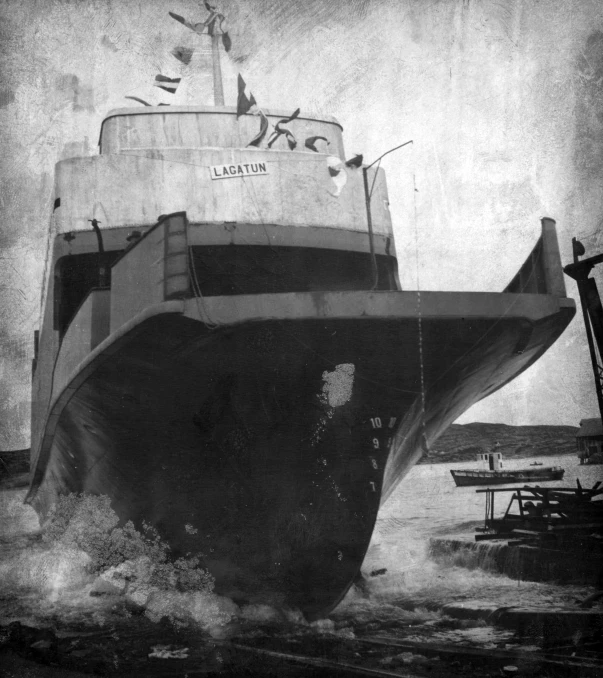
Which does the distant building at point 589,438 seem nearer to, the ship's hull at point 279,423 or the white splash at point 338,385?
the ship's hull at point 279,423

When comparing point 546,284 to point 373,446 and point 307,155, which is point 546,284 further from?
point 307,155

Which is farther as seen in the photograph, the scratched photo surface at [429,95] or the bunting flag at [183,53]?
the bunting flag at [183,53]

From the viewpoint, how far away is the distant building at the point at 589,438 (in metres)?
5.01

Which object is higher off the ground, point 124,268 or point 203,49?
point 203,49

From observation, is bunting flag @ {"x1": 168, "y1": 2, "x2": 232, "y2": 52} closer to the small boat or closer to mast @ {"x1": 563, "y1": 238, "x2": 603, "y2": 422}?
mast @ {"x1": 563, "y1": 238, "x2": 603, "y2": 422}

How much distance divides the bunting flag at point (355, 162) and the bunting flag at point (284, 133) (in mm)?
501

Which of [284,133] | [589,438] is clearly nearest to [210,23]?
[284,133]

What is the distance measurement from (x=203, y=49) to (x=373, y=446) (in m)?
3.02

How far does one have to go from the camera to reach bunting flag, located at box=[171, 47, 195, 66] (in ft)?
17.0

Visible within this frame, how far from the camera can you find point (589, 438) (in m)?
5.05

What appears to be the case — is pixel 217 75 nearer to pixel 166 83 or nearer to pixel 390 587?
pixel 166 83

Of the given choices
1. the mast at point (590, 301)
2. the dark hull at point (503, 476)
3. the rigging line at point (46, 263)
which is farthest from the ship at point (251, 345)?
the dark hull at point (503, 476)

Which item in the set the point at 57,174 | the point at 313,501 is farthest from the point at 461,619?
the point at 57,174

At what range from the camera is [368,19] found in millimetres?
5078
